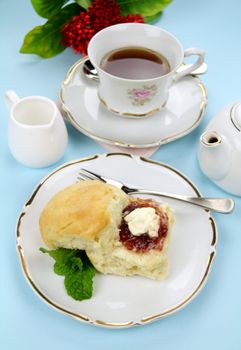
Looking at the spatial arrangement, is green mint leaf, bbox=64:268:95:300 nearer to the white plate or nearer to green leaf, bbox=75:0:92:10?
the white plate

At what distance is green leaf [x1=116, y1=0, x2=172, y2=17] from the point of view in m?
1.81

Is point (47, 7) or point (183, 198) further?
point (47, 7)

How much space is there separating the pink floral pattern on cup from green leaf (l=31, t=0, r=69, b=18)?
479 millimetres

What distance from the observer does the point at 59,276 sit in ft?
4.01

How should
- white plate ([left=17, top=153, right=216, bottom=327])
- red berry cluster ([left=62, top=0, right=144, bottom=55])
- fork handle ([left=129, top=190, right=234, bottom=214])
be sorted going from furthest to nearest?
red berry cluster ([left=62, top=0, right=144, bottom=55]) → fork handle ([left=129, top=190, right=234, bottom=214]) → white plate ([left=17, top=153, right=216, bottom=327])

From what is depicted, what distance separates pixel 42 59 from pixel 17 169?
49 centimetres

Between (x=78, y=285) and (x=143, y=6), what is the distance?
1092 millimetres

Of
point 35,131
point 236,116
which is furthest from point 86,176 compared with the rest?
point 236,116

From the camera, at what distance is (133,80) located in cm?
143

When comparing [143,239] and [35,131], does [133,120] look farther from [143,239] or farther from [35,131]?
[143,239]

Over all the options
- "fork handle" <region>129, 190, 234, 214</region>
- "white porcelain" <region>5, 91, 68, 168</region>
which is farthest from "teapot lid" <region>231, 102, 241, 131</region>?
"white porcelain" <region>5, 91, 68, 168</region>

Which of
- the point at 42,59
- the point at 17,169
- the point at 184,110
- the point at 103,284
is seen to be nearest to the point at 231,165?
A: the point at 184,110

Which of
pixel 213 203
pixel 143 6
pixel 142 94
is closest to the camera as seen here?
pixel 213 203

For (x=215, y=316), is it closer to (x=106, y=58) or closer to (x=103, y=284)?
(x=103, y=284)
